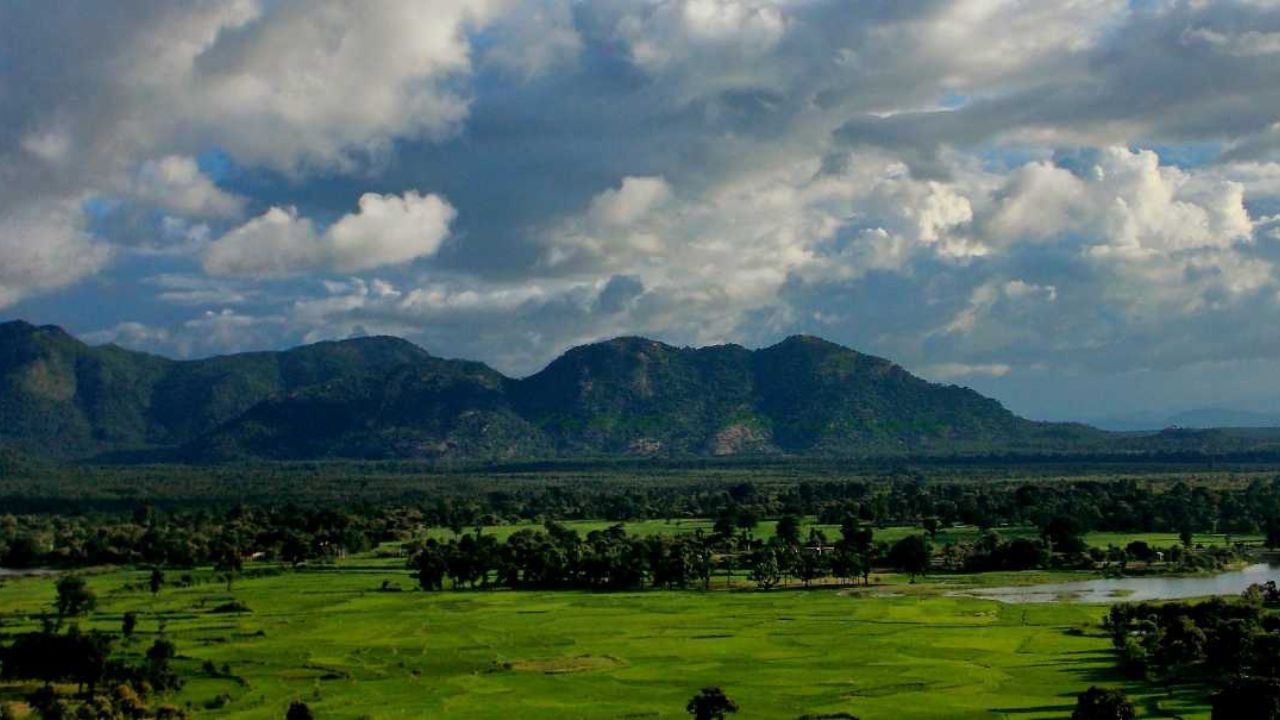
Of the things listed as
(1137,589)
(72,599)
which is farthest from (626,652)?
(1137,589)

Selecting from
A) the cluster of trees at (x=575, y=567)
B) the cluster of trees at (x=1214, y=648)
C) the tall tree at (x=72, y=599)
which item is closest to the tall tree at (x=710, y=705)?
the cluster of trees at (x=1214, y=648)

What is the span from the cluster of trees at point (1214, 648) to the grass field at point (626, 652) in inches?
123

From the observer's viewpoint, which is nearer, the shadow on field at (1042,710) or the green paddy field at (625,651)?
the shadow on field at (1042,710)

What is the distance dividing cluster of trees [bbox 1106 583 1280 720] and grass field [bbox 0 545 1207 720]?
3137 millimetres

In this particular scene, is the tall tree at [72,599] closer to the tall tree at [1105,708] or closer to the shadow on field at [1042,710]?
the shadow on field at [1042,710]

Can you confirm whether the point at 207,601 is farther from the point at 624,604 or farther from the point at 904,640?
the point at 904,640

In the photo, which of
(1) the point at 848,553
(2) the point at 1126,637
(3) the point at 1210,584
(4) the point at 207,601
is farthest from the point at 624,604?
(3) the point at 1210,584

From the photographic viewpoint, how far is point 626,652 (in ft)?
368

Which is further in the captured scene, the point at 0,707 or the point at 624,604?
the point at 624,604

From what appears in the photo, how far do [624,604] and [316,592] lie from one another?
4273cm

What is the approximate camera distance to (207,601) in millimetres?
153750

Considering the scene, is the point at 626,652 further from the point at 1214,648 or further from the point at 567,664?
the point at 1214,648

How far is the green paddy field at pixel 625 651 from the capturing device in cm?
8938

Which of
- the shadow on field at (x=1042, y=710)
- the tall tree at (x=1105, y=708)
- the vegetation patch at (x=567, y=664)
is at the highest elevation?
the tall tree at (x=1105, y=708)
